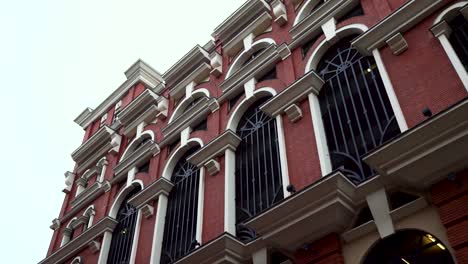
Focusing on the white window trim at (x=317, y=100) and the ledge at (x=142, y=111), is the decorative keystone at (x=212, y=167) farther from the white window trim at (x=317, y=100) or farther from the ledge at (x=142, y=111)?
the ledge at (x=142, y=111)

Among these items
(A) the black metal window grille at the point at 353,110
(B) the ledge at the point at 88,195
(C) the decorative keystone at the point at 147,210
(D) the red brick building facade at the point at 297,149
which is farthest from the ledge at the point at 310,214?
(B) the ledge at the point at 88,195

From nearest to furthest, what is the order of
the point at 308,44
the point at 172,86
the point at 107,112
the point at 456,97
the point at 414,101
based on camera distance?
the point at 456,97 < the point at 414,101 < the point at 308,44 < the point at 172,86 < the point at 107,112

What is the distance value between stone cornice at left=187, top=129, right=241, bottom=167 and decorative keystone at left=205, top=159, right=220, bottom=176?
10.0 inches

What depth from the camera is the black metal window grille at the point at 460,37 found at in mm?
10773

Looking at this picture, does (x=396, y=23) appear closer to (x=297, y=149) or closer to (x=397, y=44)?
(x=397, y=44)

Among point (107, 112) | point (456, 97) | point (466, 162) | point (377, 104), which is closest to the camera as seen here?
point (466, 162)

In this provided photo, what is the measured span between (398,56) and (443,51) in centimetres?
123

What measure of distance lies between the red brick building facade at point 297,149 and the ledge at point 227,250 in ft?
0.09

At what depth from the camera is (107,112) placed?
28031 millimetres

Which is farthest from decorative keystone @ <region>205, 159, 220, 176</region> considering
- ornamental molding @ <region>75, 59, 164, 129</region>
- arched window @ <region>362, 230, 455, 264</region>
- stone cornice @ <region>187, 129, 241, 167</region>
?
ornamental molding @ <region>75, 59, 164, 129</region>

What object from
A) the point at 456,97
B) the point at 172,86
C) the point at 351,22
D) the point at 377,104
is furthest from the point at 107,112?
the point at 456,97

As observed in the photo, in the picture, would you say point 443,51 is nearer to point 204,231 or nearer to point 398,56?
point 398,56

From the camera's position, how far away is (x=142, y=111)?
22922 mm

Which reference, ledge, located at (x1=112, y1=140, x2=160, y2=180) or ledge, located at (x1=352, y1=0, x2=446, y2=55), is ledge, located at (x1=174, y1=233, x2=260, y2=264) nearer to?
ledge, located at (x1=352, y1=0, x2=446, y2=55)
